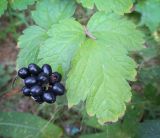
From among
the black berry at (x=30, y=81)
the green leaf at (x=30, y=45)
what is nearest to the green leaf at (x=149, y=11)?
the green leaf at (x=30, y=45)

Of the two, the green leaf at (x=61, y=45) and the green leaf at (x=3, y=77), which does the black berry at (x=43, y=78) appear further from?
the green leaf at (x=3, y=77)

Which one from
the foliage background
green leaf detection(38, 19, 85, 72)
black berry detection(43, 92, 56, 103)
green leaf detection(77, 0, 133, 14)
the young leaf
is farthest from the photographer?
the foliage background

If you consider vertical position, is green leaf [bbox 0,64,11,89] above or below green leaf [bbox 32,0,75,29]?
below

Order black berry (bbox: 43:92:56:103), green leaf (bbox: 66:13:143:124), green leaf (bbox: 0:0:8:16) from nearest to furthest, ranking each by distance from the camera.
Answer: black berry (bbox: 43:92:56:103), green leaf (bbox: 66:13:143:124), green leaf (bbox: 0:0:8:16)

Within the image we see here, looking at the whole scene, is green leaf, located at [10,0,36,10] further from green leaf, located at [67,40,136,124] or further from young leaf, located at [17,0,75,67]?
green leaf, located at [67,40,136,124]

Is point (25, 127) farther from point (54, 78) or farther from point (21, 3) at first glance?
point (54, 78)

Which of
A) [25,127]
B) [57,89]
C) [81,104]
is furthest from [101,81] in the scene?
[25,127]

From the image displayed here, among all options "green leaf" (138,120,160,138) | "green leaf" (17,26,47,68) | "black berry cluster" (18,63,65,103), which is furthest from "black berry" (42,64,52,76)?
"green leaf" (138,120,160,138)
